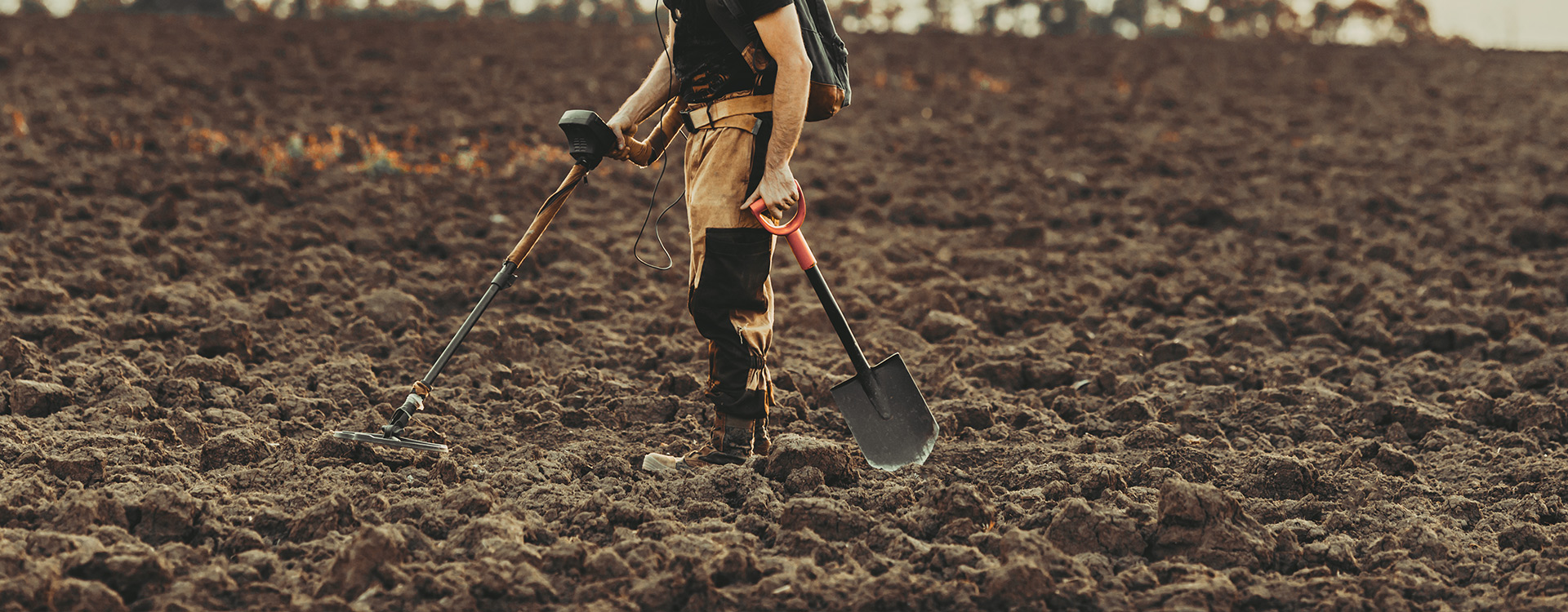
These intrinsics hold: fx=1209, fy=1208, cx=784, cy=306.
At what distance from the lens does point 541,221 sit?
3838 millimetres

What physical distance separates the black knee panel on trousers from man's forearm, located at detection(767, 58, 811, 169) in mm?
278

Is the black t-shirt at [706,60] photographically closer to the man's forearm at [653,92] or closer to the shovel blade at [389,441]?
the man's forearm at [653,92]

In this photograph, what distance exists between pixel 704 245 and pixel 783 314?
2.53 m

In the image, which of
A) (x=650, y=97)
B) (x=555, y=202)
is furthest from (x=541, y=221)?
(x=650, y=97)

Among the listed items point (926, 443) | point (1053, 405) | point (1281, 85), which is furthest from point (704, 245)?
point (1281, 85)

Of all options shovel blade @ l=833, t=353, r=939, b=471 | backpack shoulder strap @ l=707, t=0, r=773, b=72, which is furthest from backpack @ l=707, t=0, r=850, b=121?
shovel blade @ l=833, t=353, r=939, b=471

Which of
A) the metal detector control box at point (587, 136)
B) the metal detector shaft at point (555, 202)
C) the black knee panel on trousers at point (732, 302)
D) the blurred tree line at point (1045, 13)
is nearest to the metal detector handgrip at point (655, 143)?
the metal detector shaft at point (555, 202)

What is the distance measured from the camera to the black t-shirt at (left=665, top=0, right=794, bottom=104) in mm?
3605

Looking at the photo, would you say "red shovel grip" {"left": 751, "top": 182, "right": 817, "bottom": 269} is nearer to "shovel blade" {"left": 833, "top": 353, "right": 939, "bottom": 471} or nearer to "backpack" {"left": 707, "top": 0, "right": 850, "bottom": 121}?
"backpack" {"left": 707, "top": 0, "right": 850, "bottom": 121}

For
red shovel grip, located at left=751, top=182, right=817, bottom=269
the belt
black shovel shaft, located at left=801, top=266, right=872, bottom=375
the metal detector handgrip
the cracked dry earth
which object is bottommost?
the cracked dry earth

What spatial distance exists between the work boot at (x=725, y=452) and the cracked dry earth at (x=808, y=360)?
66mm

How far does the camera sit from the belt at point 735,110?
3.62 m

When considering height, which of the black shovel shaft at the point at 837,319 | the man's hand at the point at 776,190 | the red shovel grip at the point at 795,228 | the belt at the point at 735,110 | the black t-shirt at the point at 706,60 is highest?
the black t-shirt at the point at 706,60

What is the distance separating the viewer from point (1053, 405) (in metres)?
4.81
